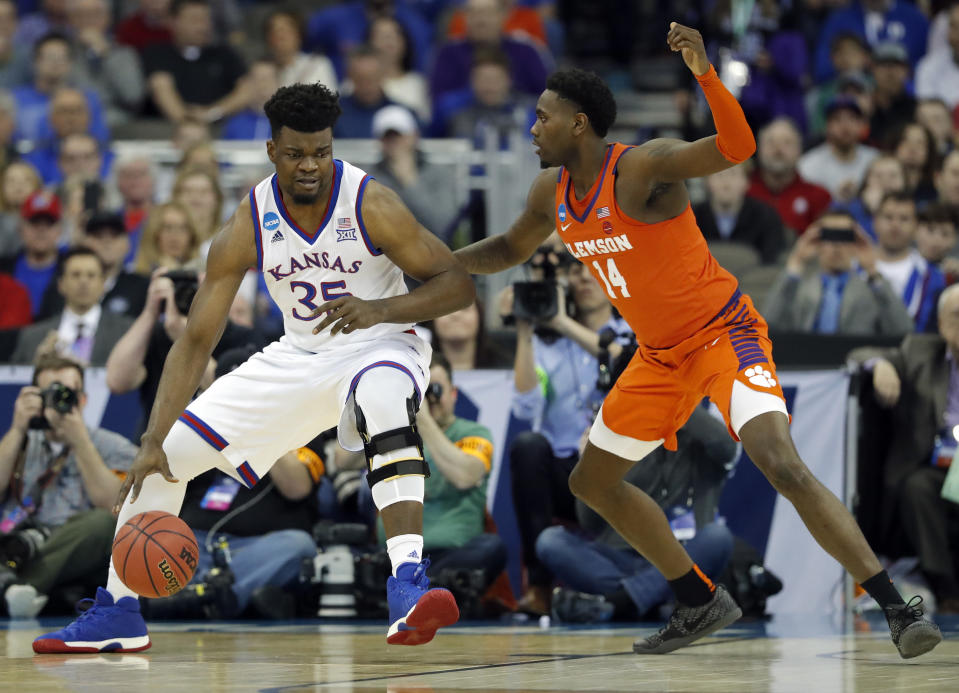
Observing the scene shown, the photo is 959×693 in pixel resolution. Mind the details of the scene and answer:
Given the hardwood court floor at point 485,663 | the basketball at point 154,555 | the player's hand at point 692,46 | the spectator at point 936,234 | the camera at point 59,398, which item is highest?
the player's hand at point 692,46

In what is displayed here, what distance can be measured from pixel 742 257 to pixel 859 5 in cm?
451

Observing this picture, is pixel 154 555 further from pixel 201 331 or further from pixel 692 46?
pixel 692 46

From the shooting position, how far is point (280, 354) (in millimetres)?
6664

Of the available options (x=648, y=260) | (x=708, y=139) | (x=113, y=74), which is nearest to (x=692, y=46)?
(x=708, y=139)

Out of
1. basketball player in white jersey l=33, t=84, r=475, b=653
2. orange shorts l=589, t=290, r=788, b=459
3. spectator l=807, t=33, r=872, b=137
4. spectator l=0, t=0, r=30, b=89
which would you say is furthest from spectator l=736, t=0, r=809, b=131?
basketball player in white jersey l=33, t=84, r=475, b=653

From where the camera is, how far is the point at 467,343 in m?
9.84

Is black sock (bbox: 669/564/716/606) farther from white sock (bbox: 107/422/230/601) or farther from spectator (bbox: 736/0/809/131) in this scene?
spectator (bbox: 736/0/809/131)

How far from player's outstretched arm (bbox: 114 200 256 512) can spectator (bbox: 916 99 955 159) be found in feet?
26.2

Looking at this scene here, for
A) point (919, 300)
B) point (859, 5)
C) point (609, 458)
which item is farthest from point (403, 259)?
point (859, 5)

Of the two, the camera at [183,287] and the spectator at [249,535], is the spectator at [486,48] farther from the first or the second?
the spectator at [249,535]

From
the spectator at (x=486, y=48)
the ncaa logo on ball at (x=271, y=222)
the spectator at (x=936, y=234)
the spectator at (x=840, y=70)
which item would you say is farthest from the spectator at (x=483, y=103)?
the ncaa logo on ball at (x=271, y=222)

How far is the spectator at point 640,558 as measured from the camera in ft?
28.0

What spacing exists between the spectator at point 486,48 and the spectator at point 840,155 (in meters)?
2.58

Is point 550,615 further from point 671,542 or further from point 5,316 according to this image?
point 5,316
